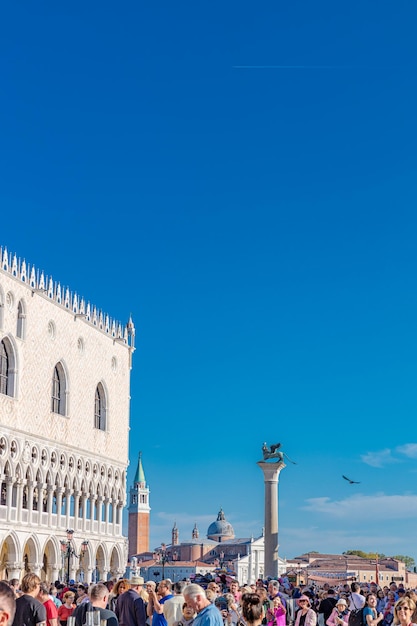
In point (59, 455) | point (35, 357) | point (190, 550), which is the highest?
point (35, 357)

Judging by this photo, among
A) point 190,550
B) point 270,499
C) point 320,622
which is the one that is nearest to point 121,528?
point 270,499

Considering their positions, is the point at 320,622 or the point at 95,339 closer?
the point at 320,622

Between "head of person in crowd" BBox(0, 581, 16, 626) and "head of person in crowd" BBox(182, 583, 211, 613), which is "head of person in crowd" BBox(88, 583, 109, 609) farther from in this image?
"head of person in crowd" BBox(0, 581, 16, 626)

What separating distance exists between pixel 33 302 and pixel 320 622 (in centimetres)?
2179

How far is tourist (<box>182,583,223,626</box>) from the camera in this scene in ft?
18.3

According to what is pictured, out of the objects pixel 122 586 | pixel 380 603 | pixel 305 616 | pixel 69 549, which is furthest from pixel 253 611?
pixel 69 549

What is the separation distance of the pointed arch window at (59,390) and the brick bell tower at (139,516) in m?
76.3

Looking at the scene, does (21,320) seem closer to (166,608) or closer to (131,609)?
(131,609)

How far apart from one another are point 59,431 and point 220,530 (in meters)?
98.4

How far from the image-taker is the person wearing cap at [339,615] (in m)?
12.4

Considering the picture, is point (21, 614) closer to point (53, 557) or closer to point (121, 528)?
point (53, 557)

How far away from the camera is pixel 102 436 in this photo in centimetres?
3962

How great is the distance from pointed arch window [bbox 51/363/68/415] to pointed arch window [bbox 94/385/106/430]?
10.9ft

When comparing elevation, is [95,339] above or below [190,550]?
above
